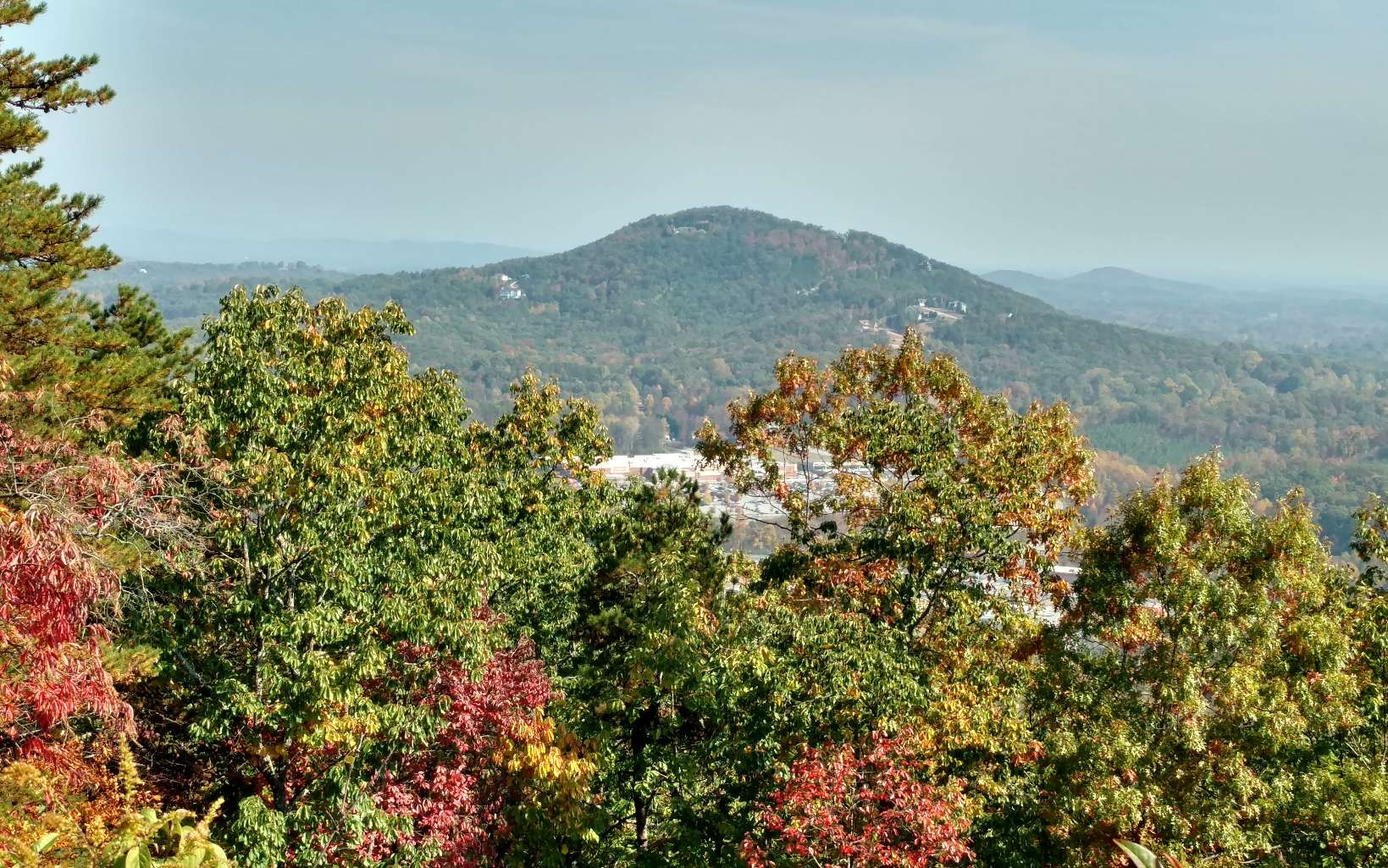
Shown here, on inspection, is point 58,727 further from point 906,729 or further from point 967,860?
point 967,860

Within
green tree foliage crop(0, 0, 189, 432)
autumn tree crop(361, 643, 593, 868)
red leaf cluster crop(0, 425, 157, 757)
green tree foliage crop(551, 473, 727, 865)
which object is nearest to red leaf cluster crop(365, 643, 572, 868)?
autumn tree crop(361, 643, 593, 868)

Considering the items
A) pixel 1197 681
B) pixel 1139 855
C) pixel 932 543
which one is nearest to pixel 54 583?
pixel 1139 855

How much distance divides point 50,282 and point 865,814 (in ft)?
46.9

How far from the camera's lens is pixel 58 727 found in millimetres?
10086

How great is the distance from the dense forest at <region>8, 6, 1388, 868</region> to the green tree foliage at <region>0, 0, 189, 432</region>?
0.10 meters

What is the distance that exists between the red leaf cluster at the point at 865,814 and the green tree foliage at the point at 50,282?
9.62 meters

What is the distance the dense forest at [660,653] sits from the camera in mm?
9531

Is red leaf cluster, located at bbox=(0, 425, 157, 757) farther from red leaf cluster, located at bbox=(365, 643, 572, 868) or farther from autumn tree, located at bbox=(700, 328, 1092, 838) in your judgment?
autumn tree, located at bbox=(700, 328, 1092, 838)

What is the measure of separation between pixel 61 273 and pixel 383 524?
9.24m

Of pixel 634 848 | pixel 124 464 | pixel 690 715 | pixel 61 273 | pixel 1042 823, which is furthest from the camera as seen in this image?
pixel 61 273

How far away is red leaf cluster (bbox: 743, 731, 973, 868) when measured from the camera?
9.69 m

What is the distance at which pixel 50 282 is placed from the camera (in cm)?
1534

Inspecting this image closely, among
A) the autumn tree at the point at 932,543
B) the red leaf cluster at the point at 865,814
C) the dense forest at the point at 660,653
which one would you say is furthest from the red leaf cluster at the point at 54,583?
the autumn tree at the point at 932,543

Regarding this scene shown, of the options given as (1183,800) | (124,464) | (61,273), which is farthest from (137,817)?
(61,273)
